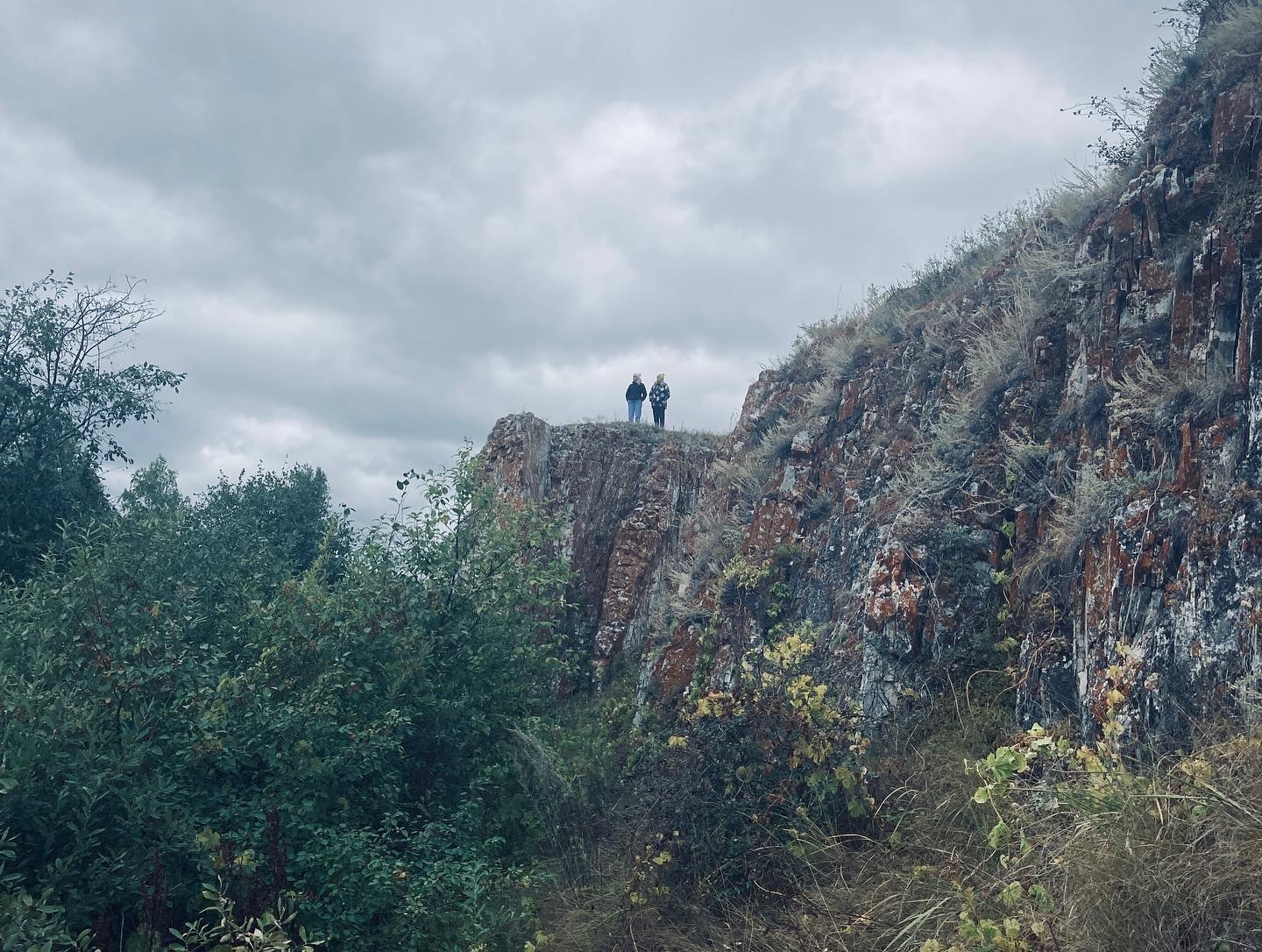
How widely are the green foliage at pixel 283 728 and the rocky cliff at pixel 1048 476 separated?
2817 millimetres

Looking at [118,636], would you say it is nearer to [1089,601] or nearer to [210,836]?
[210,836]

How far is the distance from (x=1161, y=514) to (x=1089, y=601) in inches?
28.5

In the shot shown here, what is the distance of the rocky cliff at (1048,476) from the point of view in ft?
16.5

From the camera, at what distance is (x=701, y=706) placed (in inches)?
251

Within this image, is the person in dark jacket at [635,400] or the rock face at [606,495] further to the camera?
the person in dark jacket at [635,400]

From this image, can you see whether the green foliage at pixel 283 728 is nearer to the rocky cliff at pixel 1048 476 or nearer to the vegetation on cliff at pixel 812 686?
the vegetation on cliff at pixel 812 686

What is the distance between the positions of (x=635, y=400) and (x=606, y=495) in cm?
340

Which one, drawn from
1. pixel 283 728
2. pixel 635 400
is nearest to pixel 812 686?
pixel 283 728

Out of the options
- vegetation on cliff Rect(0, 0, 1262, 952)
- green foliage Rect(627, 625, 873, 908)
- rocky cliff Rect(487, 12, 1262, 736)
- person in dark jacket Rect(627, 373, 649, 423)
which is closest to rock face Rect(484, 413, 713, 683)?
person in dark jacket Rect(627, 373, 649, 423)

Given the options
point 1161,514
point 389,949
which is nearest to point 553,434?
point 389,949

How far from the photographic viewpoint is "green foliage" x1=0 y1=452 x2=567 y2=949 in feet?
17.7

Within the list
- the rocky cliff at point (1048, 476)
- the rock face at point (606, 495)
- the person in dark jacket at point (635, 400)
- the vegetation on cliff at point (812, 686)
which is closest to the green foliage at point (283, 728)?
the vegetation on cliff at point (812, 686)

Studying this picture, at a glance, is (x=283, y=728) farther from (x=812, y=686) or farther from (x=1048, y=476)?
(x=1048, y=476)

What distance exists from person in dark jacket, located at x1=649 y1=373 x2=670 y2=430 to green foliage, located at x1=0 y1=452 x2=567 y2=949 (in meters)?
11.3
